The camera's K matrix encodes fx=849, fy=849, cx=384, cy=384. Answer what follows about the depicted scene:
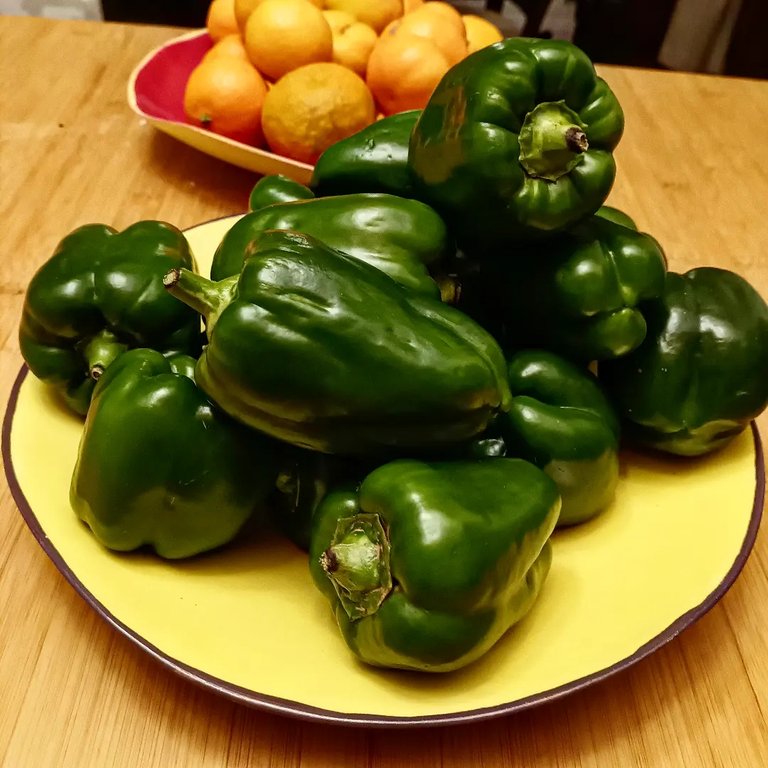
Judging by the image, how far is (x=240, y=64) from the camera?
5.79 ft

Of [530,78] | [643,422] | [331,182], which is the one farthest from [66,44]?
[643,422]

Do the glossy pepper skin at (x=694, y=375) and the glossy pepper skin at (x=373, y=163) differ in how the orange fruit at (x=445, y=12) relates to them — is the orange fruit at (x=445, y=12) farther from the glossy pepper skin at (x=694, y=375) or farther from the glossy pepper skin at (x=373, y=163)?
the glossy pepper skin at (x=694, y=375)

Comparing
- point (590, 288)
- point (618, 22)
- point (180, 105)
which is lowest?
point (618, 22)

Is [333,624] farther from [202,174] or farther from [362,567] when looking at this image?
[202,174]

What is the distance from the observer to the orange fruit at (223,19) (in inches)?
77.6

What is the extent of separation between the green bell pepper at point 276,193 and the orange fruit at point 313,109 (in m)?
0.42

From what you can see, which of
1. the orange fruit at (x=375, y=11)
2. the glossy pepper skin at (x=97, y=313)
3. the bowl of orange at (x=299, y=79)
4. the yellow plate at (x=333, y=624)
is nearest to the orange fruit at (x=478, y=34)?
the bowl of orange at (x=299, y=79)

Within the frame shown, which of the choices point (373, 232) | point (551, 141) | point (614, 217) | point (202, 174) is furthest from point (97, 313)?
point (202, 174)

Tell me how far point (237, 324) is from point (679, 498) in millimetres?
601

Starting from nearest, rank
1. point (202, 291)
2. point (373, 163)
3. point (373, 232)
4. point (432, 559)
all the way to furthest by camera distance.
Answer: point (432, 559)
point (202, 291)
point (373, 232)
point (373, 163)

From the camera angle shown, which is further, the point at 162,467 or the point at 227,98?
the point at 227,98

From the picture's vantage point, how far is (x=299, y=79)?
1.65 metres

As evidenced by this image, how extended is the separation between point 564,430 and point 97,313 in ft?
1.98

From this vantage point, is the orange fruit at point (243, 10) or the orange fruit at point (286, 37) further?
the orange fruit at point (243, 10)
